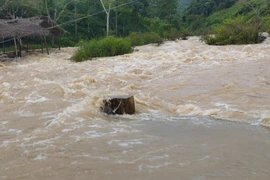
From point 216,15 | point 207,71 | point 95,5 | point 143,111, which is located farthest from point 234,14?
point 143,111

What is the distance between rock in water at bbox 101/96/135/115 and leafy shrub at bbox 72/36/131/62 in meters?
8.70

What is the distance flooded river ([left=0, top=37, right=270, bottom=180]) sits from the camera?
276 cm

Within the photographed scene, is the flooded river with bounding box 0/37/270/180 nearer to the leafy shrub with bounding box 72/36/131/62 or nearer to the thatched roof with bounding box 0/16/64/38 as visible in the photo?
the leafy shrub with bounding box 72/36/131/62

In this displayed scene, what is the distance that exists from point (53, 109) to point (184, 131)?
7.94 ft

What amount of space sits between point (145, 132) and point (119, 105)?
0.89 meters

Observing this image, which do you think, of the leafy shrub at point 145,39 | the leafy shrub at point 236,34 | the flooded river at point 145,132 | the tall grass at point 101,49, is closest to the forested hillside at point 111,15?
the leafy shrub at point 236,34

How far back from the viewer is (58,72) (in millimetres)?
9984

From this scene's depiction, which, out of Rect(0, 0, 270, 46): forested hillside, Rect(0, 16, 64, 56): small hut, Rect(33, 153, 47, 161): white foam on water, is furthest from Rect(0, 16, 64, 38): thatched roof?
Rect(33, 153, 47, 161): white foam on water

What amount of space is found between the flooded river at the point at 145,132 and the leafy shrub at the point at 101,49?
5968mm

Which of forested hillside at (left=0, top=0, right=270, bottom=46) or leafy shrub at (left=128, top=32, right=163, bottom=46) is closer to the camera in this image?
leafy shrub at (left=128, top=32, right=163, bottom=46)

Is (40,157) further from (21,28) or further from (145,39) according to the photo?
(145,39)

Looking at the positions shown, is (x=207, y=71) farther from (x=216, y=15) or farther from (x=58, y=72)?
(x=216, y=15)

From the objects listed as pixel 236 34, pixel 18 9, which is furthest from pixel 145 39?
pixel 18 9

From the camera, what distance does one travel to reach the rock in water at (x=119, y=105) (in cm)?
451
